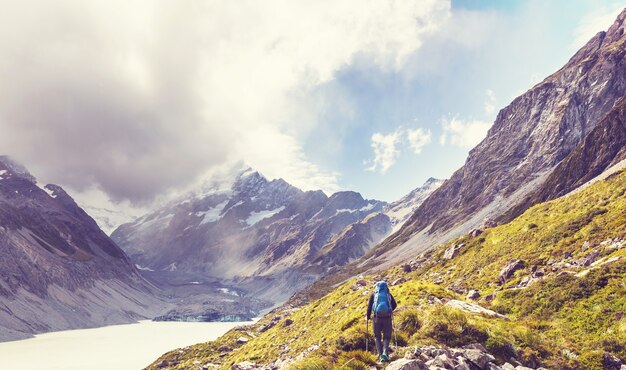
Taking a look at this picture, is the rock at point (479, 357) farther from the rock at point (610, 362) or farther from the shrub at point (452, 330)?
the rock at point (610, 362)

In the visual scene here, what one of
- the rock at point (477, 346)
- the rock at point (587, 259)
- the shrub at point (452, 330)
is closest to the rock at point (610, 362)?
the shrub at point (452, 330)

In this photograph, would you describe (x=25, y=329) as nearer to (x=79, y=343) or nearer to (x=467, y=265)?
(x=79, y=343)

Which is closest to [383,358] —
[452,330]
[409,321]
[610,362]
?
[452,330]

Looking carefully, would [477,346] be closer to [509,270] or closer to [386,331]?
[386,331]

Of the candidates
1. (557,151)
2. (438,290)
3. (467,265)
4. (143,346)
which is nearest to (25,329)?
(143,346)

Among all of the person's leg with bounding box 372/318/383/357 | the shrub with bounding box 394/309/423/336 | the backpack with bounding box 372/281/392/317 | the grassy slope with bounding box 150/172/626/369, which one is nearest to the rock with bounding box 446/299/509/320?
the grassy slope with bounding box 150/172/626/369

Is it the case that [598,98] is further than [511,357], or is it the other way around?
[598,98]

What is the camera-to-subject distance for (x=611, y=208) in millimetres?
47375

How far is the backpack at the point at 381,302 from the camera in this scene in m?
16.0

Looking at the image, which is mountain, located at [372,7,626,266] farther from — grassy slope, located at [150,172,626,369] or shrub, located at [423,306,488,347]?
shrub, located at [423,306,488,347]

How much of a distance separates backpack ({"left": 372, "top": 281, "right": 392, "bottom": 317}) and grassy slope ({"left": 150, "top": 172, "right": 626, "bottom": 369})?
181 centimetres

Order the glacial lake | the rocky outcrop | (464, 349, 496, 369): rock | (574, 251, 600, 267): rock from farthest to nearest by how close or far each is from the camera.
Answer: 1. the glacial lake
2. (574, 251, 600, 267): rock
3. (464, 349, 496, 369): rock
4. the rocky outcrop

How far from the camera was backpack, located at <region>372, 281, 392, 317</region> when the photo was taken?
631 inches

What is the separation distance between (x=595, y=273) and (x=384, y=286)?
848 inches
